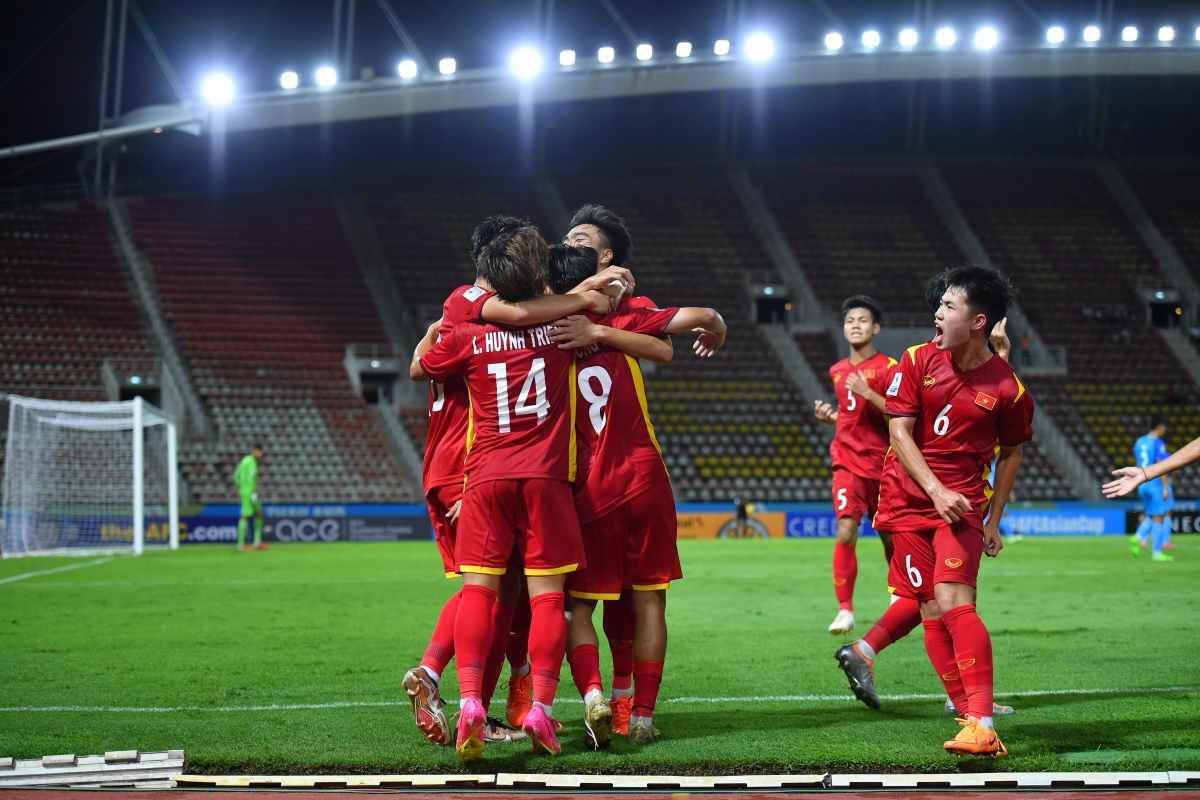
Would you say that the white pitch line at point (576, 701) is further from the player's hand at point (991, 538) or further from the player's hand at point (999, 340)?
the player's hand at point (999, 340)

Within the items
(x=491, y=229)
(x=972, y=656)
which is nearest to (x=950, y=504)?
(x=972, y=656)

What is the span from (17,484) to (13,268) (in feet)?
38.0

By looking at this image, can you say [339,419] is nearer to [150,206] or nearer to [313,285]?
[313,285]

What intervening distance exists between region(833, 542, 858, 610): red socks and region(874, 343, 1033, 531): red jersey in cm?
317

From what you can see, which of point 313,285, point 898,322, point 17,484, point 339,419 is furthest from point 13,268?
point 898,322

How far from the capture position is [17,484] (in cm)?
1964

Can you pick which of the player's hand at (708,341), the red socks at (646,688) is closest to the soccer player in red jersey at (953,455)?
the player's hand at (708,341)

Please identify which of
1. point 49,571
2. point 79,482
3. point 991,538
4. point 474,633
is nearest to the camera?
point 474,633

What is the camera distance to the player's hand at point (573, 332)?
4.60m

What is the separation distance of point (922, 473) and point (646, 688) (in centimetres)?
148

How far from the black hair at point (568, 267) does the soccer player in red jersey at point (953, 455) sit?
1.44 m

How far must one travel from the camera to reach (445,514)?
5.08 m

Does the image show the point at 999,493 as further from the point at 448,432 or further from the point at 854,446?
the point at 854,446

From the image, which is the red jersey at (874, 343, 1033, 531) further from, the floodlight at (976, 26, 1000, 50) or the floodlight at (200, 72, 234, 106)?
the floodlight at (976, 26, 1000, 50)
